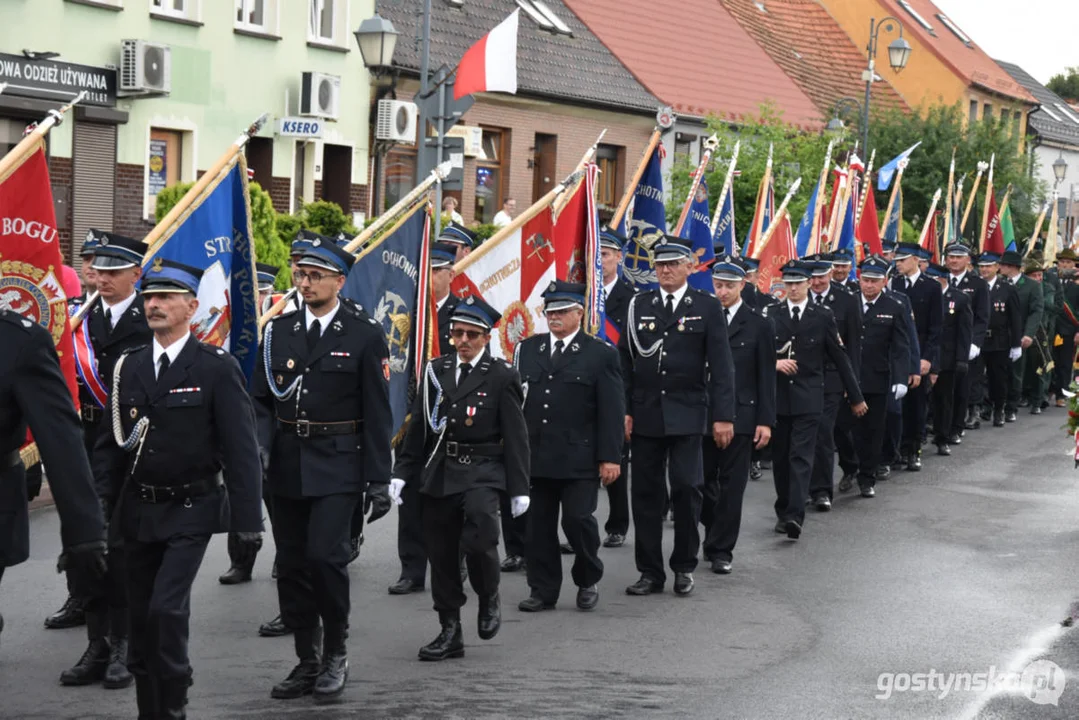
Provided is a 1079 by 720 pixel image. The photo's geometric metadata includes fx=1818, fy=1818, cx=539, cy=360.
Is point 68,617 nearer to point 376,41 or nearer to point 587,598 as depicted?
point 587,598

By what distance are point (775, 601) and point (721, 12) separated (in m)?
37.2

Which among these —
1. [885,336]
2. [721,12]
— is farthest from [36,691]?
[721,12]

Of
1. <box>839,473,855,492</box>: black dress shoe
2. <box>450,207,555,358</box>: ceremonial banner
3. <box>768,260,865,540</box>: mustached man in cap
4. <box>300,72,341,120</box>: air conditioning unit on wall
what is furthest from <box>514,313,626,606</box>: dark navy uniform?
<box>300,72,341,120</box>: air conditioning unit on wall

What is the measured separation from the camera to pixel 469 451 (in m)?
8.95

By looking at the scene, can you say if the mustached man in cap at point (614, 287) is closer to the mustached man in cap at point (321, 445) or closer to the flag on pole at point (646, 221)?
the flag on pole at point (646, 221)

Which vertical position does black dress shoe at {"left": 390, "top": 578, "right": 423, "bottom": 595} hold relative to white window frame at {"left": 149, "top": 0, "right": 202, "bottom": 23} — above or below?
below

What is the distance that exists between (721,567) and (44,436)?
602 centimetres

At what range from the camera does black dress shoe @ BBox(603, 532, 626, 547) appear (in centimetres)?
1233

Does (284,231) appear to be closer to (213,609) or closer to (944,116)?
(213,609)

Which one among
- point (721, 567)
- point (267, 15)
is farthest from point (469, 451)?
point (267, 15)

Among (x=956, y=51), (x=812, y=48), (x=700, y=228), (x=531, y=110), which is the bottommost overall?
(x=700, y=228)

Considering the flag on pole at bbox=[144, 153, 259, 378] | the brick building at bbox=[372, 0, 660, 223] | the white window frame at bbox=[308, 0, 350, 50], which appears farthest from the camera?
the brick building at bbox=[372, 0, 660, 223]

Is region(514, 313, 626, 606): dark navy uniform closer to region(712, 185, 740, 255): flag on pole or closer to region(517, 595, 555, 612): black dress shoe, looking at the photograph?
region(517, 595, 555, 612): black dress shoe

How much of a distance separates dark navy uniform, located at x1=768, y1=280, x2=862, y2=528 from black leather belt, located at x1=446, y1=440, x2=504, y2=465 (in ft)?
14.2
